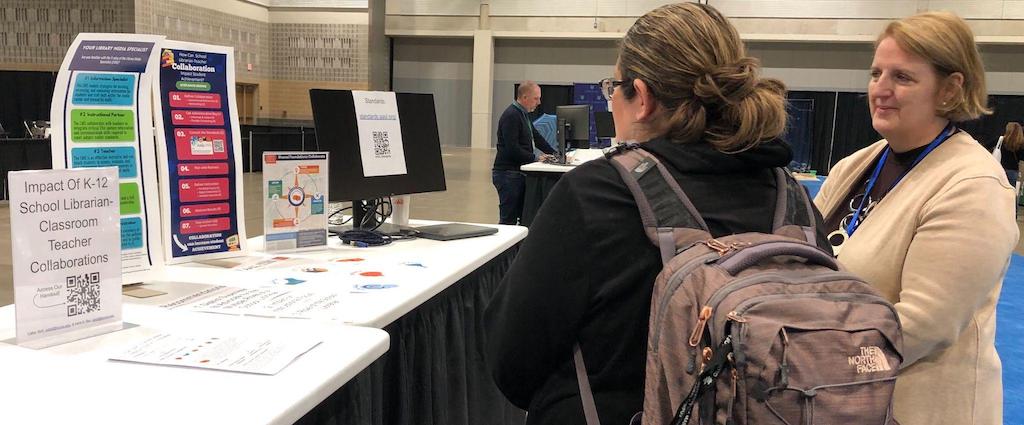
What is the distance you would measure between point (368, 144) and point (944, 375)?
157 centimetres

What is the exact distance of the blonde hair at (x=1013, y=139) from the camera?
9.78 meters

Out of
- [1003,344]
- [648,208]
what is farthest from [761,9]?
[648,208]

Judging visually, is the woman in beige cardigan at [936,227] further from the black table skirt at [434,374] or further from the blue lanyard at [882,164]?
the black table skirt at [434,374]

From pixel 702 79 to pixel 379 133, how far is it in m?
1.41

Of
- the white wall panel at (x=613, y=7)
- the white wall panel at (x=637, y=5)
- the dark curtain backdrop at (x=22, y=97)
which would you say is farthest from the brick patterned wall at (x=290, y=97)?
the white wall panel at (x=637, y=5)

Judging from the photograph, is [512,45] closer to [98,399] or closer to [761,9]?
[761,9]

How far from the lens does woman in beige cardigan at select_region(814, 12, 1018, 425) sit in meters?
1.24

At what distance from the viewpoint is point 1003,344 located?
153 inches

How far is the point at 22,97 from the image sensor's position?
43.6ft

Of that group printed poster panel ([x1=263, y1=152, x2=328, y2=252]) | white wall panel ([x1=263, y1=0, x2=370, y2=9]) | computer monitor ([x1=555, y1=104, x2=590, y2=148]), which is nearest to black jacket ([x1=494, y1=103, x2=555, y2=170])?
computer monitor ([x1=555, y1=104, x2=590, y2=148])

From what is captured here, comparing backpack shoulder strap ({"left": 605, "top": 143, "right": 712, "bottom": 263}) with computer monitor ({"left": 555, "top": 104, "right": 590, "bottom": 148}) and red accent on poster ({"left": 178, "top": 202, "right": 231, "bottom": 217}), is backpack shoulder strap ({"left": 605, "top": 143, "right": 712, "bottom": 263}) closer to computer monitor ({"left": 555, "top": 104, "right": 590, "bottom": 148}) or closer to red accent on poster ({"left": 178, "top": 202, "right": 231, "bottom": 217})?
red accent on poster ({"left": 178, "top": 202, "right": 231, "bottom": 217})

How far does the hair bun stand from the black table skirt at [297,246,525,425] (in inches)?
30.9

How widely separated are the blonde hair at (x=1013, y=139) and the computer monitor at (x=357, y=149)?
986cm

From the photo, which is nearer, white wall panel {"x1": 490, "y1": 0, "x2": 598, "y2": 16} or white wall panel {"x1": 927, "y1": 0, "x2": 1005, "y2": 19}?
white wall panel {"x1": 927, "y1": 0, "x2": 1005, "y2": 19}
